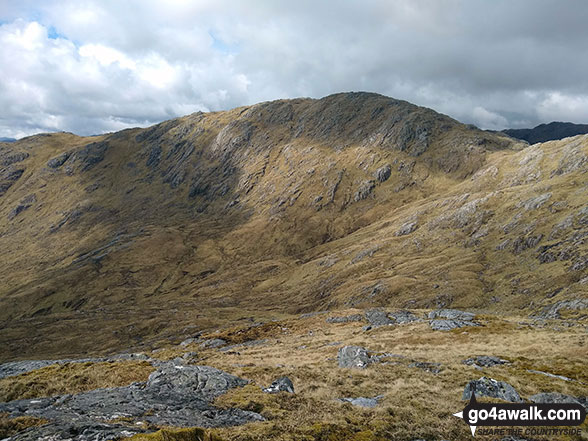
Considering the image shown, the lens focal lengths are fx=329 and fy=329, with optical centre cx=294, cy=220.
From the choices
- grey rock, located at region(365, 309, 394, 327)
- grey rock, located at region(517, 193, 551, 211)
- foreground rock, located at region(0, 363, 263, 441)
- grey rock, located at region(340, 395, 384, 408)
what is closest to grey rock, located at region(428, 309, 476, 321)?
grey rock, located at region(365, 309, 394, 327)

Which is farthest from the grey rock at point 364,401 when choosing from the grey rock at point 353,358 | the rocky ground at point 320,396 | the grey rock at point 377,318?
the grey rock at point 377,318

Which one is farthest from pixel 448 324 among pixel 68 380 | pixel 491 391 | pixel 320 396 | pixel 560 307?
pixel 68 380

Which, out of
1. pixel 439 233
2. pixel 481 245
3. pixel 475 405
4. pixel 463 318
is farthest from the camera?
pixel 439 233

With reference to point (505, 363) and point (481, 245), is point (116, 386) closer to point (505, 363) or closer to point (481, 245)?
point (505, 363)

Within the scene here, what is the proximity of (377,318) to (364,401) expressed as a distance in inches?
2482

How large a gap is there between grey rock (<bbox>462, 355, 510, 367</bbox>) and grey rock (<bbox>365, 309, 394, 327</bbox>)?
40.9 metres

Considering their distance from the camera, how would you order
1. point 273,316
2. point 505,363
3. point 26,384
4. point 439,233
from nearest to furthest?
1. point 26,384
2. point 505,363
3. point 273,316
4. point 439,233

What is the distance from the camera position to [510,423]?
18.5 metres

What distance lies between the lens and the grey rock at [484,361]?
1340 inches

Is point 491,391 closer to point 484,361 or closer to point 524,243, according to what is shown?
point 484,361

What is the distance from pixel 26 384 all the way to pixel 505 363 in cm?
4410

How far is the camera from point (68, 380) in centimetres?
2712

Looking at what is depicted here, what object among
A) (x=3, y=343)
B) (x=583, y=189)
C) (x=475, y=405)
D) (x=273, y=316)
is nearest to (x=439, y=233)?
(x=583, y=189)

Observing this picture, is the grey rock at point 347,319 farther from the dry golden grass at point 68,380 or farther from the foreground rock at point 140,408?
the foreground rock at point 140,408
